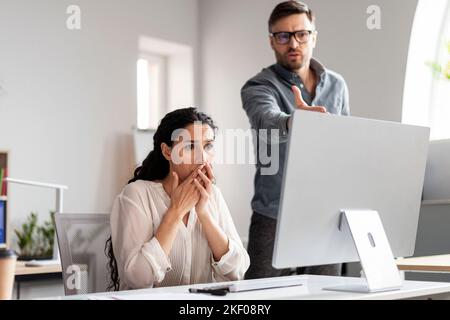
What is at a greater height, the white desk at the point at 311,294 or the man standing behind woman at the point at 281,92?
the man standing behind woman at the point at 281,92

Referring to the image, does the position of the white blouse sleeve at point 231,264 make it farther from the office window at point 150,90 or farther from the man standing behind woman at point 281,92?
the office window at point 150,90

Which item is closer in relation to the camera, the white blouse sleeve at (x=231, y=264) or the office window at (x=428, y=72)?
the white blouse sleeve at (x=231, y=264)

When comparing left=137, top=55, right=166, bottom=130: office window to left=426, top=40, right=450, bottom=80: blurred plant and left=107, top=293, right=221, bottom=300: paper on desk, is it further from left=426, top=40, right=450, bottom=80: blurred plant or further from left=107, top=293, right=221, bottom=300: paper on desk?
left=107, top=293, right=221, bottom=300: paper on desk

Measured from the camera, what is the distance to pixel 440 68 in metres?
3.46

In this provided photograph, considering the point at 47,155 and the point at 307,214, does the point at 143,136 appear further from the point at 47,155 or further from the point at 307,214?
the point at 307,214

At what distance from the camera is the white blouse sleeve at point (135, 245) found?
66.7 inches

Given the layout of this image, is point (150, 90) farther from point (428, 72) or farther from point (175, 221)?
point (175, 221)

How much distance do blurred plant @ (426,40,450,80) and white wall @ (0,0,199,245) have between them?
209 cm

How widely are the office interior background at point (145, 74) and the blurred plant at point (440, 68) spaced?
62 mm

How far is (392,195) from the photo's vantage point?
1.59 meters

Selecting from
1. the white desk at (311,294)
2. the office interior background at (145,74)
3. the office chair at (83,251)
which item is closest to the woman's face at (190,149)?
the office chair at (83,251)
